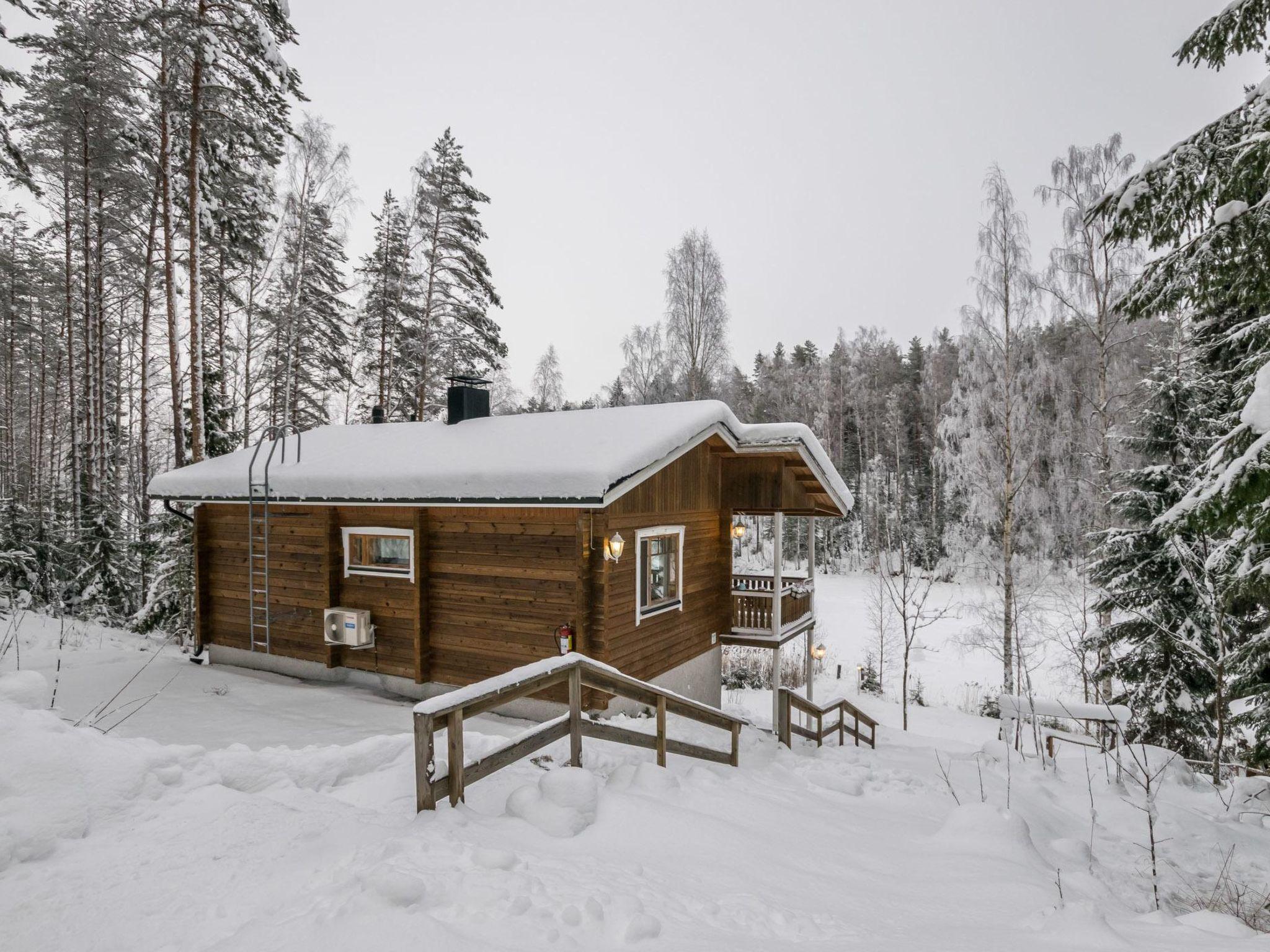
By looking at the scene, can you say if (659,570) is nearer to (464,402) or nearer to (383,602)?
(383,602)

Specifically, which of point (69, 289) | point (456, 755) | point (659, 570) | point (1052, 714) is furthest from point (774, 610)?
point (69, 289)

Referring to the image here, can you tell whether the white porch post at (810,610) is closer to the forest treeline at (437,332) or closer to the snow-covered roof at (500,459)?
the snow-covered roof at (500,459)

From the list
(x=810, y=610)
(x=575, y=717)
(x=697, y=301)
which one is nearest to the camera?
(x=575, y=717)

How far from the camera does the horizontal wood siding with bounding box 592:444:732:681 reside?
783cm

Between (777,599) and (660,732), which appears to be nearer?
(660,732)

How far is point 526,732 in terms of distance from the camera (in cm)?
395

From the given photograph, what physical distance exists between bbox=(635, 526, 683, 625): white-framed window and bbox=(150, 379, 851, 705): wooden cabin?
0.12ft

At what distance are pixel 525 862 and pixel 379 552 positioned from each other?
6.76m

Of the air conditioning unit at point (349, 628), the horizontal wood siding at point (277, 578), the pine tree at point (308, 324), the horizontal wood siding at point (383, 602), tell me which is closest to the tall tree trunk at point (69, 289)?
the pine tree at point (308, 324)

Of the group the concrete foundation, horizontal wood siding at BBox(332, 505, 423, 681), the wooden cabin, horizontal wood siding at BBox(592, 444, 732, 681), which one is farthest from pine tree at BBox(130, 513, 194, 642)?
horizontal wood siding at BBox(592, 444, 732, 681)

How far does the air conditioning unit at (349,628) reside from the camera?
8.53 m

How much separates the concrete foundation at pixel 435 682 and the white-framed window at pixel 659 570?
108cm

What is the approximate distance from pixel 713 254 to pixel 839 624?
13.8 metres

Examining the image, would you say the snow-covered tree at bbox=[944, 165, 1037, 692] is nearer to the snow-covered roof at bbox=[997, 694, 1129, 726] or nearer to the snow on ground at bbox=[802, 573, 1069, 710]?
the snow on ground at bbox=[802, 573, 1069, 710]
